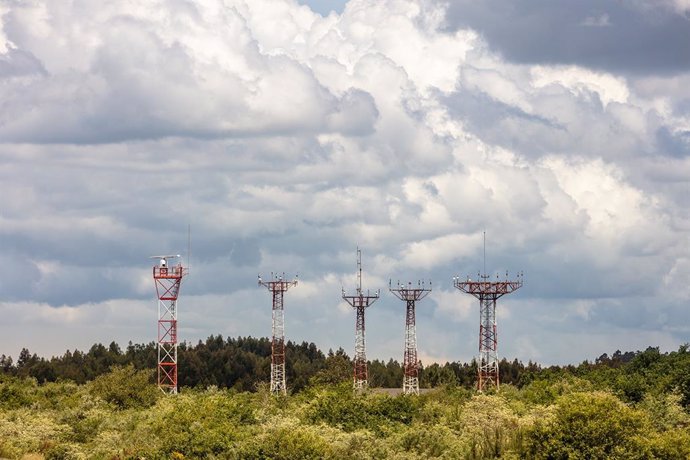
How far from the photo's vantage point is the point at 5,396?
382 ft

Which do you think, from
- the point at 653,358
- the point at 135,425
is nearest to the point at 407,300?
the point at 653,358

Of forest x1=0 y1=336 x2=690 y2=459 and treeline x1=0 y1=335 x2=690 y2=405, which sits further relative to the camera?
treeline x1=0 y1=335 x2=690 y2=405

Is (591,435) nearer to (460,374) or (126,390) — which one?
(126,390)

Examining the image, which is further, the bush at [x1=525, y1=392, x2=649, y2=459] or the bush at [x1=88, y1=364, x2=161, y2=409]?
the bush at [x1=88, y1=364, x2=161, y2=409]

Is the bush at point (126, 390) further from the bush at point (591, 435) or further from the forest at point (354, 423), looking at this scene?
the bush at point (591, 435)

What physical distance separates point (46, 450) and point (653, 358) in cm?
8077

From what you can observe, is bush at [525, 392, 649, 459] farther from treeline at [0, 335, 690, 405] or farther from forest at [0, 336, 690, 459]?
treeline at [0, 335, 690, 405]

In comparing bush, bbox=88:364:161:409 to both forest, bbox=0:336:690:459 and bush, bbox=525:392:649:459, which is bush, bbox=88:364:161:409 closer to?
forest, bbox=0:336:690:459

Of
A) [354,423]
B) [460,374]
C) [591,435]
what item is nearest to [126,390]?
[354,423]

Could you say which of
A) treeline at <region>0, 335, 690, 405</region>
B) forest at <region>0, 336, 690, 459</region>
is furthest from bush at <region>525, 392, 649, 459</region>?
treeline at <region>0, 335, 690, 405</region>

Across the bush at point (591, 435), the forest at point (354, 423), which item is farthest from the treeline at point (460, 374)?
the bush at point (591, 435)

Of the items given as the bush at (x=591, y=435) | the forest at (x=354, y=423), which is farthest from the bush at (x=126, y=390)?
the bush at (x=591, y=435)

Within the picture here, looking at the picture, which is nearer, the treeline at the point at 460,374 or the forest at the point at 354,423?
the forest at the point at 354,423

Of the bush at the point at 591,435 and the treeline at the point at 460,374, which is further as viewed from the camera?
the treeline at the point at 460,374
